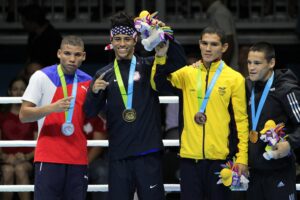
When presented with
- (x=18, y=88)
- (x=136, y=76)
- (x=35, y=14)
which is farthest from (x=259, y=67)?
(x=35, y=14)

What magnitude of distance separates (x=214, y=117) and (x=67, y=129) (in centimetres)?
111

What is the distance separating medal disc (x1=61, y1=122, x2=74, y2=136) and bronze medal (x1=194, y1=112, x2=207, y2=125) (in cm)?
94

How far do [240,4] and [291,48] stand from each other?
0.87 metres

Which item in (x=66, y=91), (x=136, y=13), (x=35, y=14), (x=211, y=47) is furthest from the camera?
(x=136, y=13)

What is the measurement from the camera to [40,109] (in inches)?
282

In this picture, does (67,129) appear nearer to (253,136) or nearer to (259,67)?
(253,136)

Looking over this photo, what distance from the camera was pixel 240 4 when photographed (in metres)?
12.2

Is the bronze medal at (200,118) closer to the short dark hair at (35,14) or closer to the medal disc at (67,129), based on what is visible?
the medal disc at (67,129)

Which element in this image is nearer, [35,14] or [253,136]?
[253,136]

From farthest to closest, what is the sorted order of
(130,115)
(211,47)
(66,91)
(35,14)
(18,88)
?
(35,14), (18,88), (66,91), (211,47), (130,115)

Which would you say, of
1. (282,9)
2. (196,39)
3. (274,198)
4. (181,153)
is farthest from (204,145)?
(282,9)

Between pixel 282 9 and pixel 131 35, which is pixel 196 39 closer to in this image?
pixel 282 9

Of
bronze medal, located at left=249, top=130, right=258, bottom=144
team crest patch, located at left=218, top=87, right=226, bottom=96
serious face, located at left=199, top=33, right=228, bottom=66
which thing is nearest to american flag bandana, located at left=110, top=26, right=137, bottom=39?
serious face, located at left=199, top=33, right=228, bottom=66

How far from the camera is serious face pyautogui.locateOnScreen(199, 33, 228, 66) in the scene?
7.25 m
